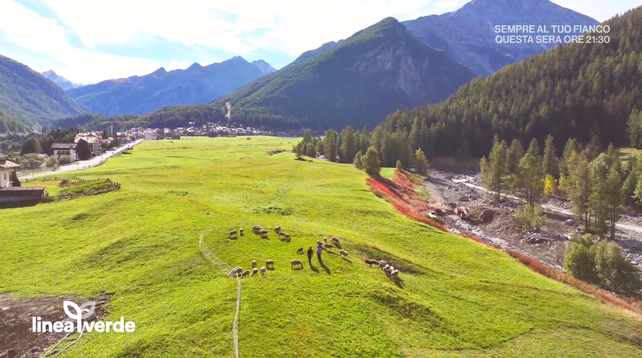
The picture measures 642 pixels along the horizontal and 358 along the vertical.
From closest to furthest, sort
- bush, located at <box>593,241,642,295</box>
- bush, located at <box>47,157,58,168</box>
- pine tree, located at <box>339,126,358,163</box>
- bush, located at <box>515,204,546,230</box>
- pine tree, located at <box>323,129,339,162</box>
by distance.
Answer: bush, located at <box>593,241,642,295</box> → bush, located at <box>515,204,546,230</box> → bush, located at <box>47,157,58,168</box> → pine tree, located at <box>339,126,358,163</box> → pine tree, located at <box>323,129,339,162</box>

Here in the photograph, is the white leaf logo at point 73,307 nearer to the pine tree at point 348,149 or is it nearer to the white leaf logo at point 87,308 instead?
the white leaf logo at point 87,308

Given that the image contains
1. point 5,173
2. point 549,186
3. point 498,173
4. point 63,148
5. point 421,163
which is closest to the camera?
point 5,173

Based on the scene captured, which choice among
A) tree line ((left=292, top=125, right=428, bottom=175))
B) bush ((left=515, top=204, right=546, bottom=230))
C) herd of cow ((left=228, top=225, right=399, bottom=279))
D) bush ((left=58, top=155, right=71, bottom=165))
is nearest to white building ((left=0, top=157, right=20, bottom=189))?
herd of cow ((left=228, top=225, right=399, bottom=279))

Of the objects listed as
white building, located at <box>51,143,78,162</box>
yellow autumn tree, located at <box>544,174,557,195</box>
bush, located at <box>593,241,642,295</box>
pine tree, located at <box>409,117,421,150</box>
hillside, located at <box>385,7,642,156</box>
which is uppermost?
hillside, located at <box>385,7,642,156</box>

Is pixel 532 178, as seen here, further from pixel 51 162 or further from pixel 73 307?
pixel 51 162

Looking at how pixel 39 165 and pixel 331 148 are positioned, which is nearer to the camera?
pixel 39 165

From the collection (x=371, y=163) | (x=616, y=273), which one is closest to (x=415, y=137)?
(x=371, y=163)

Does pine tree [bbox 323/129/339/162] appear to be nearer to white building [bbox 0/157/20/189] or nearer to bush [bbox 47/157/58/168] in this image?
bush [bbox 47/157/58/168]

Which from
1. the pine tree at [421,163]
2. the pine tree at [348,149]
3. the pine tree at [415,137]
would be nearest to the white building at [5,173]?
the pine tree at [348,149]
